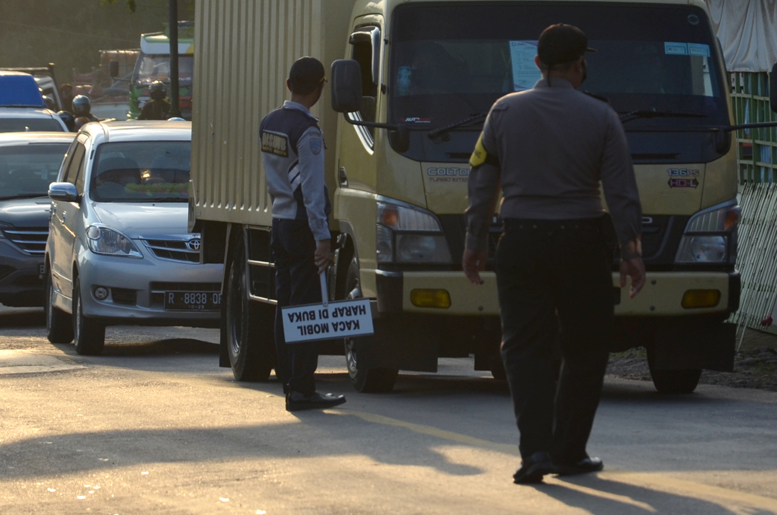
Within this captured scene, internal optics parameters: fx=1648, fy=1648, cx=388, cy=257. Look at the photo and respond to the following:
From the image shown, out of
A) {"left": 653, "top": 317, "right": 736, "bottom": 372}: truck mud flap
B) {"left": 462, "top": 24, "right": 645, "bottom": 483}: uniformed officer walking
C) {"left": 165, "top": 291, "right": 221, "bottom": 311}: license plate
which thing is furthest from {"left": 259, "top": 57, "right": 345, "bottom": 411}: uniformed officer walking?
{"left": 165, "top": 291, "right": 221, "bottom": 311}: license plate

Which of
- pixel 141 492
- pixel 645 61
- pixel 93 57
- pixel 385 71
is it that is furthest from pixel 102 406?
pixel 93 57

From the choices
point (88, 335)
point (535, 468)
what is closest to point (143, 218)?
point (88, 335)

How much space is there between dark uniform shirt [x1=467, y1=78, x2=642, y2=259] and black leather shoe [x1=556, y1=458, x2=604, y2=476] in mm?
813

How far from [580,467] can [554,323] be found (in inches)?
22.0

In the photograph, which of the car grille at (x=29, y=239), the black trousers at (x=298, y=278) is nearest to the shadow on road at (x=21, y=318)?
the car grille at (x=29, y=239)

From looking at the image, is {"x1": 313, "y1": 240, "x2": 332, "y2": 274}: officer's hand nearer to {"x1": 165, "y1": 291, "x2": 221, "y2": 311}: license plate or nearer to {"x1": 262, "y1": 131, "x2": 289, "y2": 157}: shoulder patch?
{"x1": 262, "y1": 131, "x2": 289, "y2": 157}: shoulder patch

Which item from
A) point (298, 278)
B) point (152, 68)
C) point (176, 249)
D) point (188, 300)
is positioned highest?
point (152, 68)

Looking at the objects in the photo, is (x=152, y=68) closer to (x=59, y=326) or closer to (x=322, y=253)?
(x=59, y=326)

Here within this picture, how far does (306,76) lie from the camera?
8.46m

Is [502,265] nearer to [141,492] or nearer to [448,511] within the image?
[448,511]

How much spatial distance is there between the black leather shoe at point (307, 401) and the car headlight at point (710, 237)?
6.86 ft

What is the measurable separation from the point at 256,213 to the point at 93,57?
89.8 meters

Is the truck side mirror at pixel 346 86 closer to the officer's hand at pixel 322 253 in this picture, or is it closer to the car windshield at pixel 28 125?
the officer's hand at pixel 322 253

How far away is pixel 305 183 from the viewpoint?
8.30 metres
